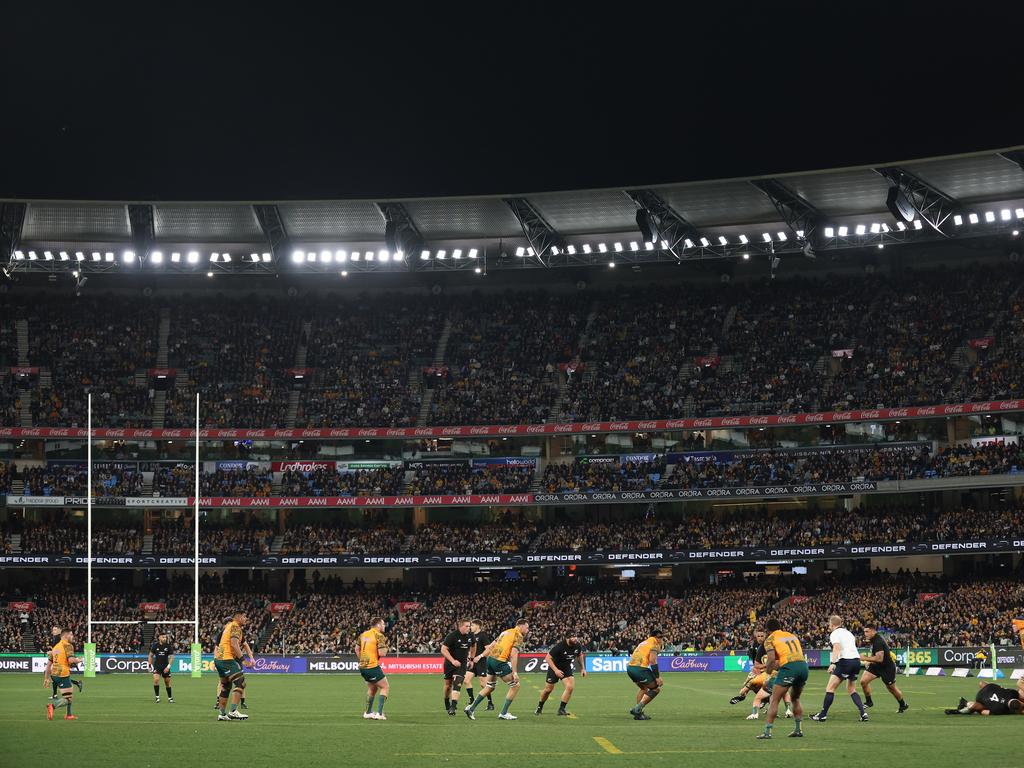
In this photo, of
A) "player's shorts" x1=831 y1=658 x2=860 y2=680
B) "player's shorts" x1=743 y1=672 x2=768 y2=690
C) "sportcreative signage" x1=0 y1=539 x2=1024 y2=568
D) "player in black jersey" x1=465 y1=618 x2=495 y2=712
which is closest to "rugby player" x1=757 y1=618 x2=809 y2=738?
"player's shorts" x1=831 y1=658 x2=860 y2=680

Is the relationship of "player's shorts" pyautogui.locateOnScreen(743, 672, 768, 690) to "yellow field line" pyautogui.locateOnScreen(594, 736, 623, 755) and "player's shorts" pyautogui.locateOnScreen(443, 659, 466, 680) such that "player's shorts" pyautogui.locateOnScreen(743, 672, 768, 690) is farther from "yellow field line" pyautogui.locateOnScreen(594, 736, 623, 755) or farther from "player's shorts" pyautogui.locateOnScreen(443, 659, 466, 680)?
"yellow field line" pyautogui.locateOnScreen(594, 736, 623, 755)

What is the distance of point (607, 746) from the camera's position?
18.7 meters

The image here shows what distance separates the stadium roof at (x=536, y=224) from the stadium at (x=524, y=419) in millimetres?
270

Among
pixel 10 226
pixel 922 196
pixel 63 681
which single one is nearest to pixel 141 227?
pixel 10 226

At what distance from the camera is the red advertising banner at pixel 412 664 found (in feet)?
172

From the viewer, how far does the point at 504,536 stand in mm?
66000

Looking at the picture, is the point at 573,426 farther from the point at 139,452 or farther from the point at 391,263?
the point at 139,452

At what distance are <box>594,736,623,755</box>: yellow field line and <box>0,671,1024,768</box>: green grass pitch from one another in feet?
0.08

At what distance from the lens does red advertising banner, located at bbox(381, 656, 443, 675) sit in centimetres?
5234

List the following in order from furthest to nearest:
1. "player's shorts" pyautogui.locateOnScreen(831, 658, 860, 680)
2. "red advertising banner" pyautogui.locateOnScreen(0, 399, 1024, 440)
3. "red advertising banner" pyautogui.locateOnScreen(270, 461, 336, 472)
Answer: "red advertising banner" pyautogui.locateOnScreen(270, 461, 336, 472), "red advertising banner" pyautogui.locateOnScreen(0, 399, 1024, 440), "player's shorts" pyautogui.locateOnScreen(831, 658, 860, 680)

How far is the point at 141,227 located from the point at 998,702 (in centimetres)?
5562

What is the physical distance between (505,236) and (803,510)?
23.3m

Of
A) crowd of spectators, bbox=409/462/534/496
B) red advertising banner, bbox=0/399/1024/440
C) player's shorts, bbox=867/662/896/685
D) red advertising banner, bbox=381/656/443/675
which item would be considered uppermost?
red advertising banner, bbox=0/399/1024/440

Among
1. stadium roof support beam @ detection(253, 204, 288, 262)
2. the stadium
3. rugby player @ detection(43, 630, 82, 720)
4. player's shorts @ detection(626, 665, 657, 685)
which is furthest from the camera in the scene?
stadium roof support beam @ detection(253, 204, 288, 262)
